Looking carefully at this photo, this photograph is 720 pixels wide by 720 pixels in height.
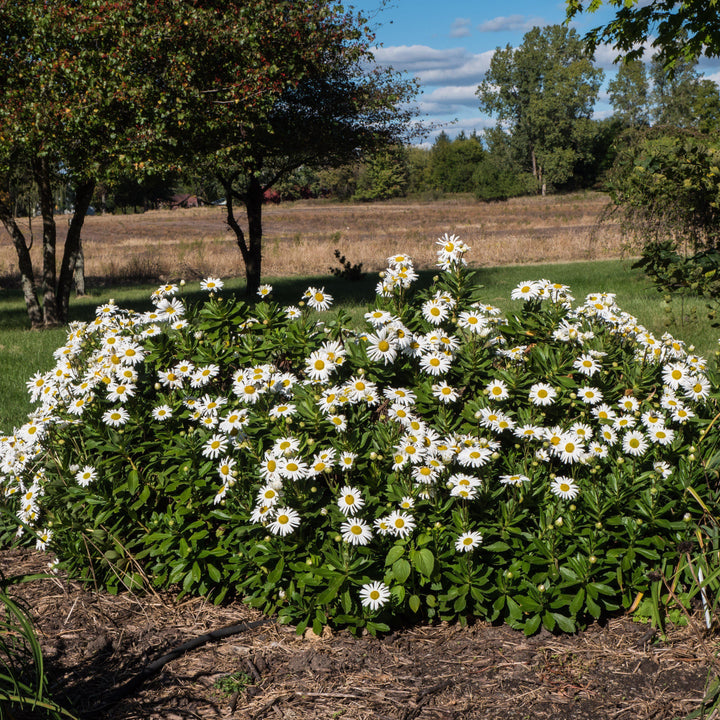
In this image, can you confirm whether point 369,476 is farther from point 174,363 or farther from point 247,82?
point 247,82

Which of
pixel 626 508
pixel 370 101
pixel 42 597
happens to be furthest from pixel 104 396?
pixel 370 101

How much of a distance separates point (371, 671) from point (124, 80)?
9216 mm

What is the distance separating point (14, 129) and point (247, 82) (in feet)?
10.9

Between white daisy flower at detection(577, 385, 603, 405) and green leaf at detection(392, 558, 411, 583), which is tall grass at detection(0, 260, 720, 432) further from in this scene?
green leaf at detection(392, 558, 411, 583)

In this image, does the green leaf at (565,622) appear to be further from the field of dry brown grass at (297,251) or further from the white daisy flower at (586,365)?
the field of dry brown grass at (297,251)

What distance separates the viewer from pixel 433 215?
162 feet

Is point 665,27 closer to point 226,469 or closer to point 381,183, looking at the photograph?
point 226,469

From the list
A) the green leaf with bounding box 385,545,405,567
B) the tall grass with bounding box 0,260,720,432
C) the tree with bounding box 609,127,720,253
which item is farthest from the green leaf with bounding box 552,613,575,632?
the tree with bounding box 609,127,720,253

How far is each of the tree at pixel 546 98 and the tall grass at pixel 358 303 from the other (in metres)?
50.8

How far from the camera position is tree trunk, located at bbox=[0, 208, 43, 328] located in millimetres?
11156

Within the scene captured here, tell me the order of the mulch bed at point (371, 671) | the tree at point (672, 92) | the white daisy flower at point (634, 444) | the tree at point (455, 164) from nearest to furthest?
the mulch bed at point (371, 671)
the white daisy flower at point (634, 444)
the tree at point (672, 92)
the tree at point (455, 164)

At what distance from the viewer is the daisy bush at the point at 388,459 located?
8.84ft

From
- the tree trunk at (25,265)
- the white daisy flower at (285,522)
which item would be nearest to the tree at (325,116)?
the tree trunk at (25,265)

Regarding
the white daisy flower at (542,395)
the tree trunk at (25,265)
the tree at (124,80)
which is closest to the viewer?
the white daisy flower at (542,395)
